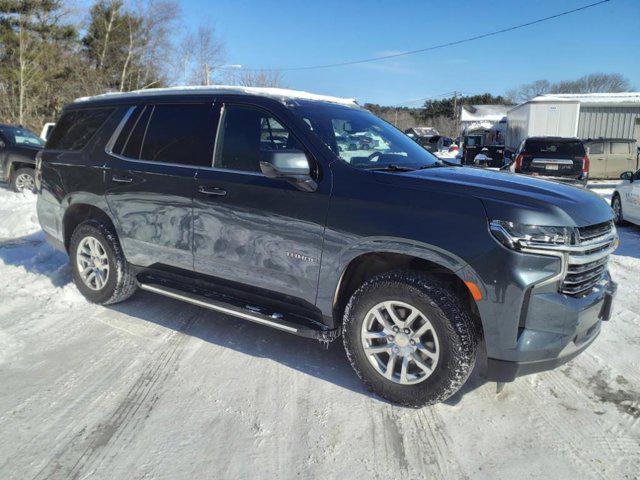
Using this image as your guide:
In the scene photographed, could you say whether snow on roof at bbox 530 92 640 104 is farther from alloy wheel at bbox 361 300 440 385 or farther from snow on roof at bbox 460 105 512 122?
snow on roof at bbox 460 105 512 122

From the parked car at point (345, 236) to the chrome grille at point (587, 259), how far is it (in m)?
0.01

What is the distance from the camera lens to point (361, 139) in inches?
156

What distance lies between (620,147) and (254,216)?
19.5m

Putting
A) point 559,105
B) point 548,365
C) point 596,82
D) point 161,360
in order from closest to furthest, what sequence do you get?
point 548,365
point 161,360
point 559,105
point 596,82

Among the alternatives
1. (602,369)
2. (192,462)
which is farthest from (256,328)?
(602,369)

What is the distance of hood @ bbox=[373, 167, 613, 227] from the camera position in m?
2.82

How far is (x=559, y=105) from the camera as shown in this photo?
23375mm

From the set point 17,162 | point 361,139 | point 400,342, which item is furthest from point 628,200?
point 17,162

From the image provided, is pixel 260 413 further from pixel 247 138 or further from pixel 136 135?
pixel 136 135

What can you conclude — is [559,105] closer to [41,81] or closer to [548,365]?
[548,365]

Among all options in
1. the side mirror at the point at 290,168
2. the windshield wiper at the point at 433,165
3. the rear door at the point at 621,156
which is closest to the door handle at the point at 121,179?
the side mirror at the point at 290,168

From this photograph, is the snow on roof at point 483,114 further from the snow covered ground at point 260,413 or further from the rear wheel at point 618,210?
the snow covered ground at point 260,413

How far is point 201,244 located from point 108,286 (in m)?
1.37

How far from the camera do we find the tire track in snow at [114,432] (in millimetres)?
2652
